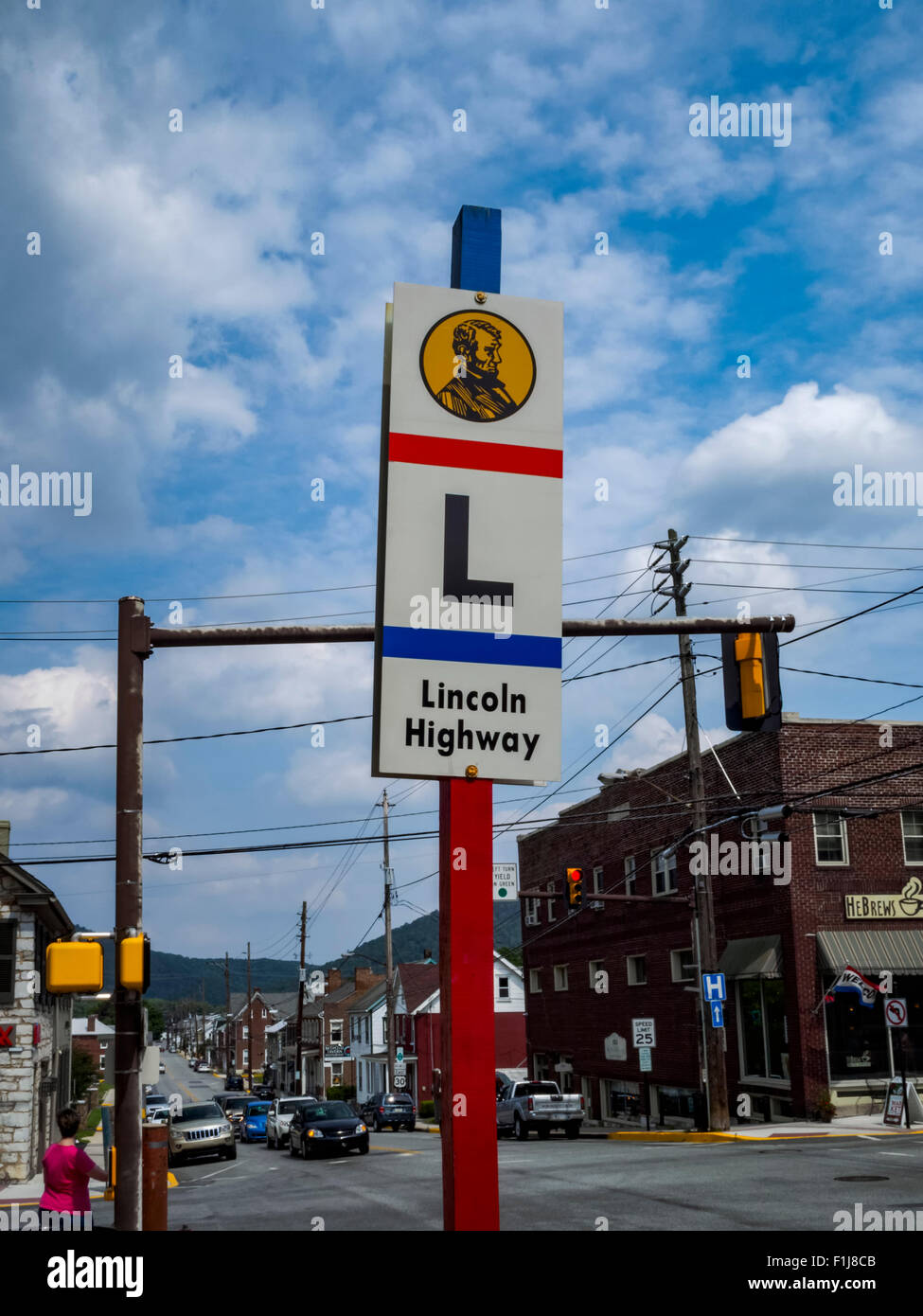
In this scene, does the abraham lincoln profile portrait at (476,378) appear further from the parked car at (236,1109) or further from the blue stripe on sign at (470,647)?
the parked car at (236,1109)

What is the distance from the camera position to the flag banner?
30000 mm

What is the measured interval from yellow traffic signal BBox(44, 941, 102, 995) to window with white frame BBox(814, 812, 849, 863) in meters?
26.0

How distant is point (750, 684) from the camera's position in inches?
380

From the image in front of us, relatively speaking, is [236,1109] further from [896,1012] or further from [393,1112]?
[896,1012]

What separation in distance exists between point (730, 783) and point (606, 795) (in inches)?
433

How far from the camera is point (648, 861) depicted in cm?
4078

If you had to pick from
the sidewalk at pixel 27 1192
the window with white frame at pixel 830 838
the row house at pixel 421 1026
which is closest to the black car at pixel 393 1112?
the row house at pixel 421 1026

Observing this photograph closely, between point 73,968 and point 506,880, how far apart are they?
26.7 metres

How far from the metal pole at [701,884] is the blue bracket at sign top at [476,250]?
22.9 metres

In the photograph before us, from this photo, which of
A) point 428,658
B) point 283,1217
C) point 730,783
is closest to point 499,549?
point 428,658

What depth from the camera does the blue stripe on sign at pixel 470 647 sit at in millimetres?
5578

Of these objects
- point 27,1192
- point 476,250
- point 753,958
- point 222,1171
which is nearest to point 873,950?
point 753,958

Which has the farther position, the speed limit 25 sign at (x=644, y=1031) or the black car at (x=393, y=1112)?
the black car at (x=393, y=1112)
